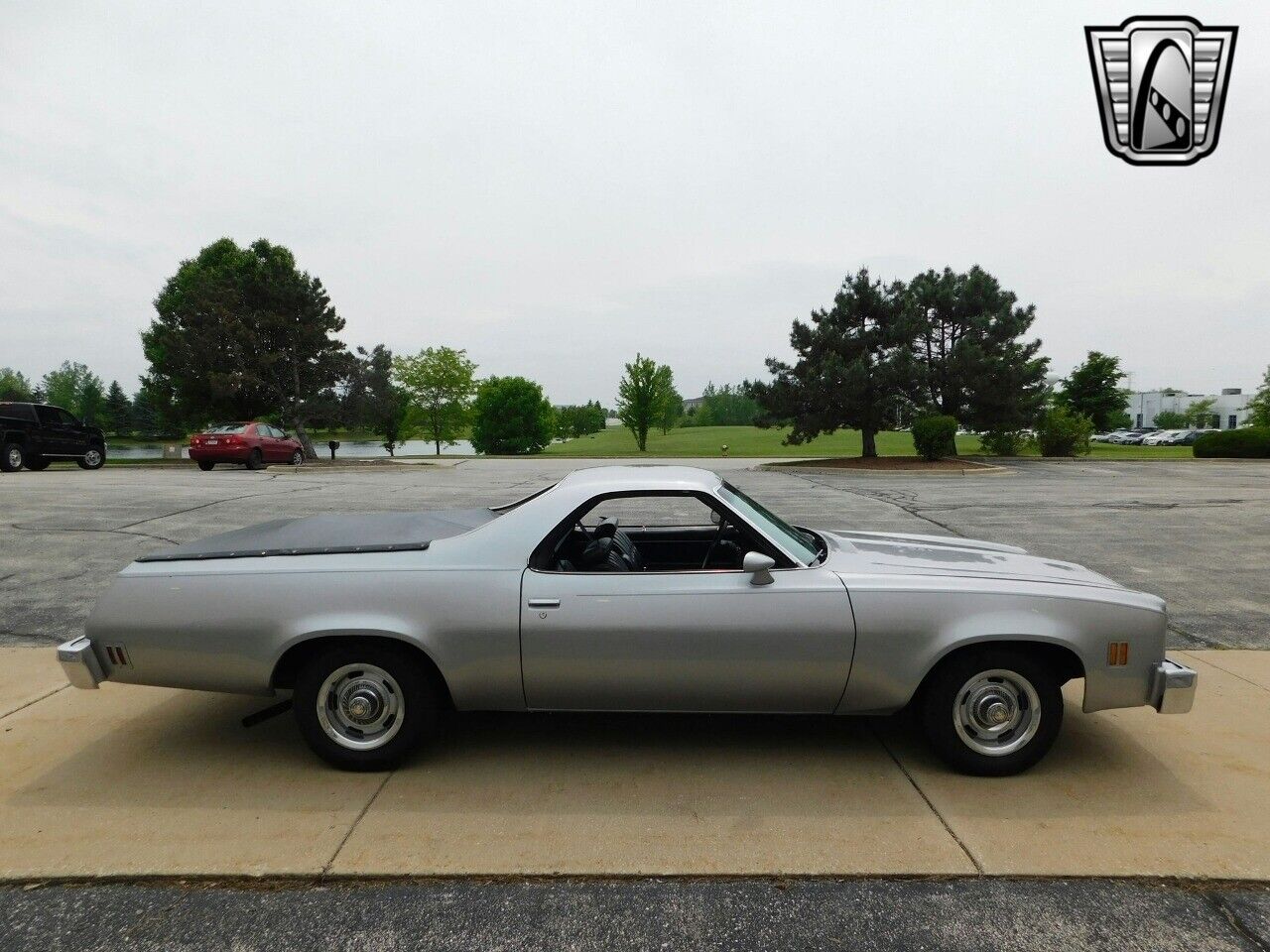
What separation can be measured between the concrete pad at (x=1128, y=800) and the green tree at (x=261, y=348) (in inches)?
1385

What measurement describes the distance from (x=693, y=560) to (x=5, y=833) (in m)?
3.28

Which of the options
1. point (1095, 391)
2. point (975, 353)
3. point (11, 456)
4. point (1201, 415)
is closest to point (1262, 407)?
point (1095, 391)

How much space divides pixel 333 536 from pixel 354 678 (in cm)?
79

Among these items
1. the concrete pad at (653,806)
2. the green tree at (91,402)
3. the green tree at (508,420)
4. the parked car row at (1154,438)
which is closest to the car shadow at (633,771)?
the concrete pad at (653,806)

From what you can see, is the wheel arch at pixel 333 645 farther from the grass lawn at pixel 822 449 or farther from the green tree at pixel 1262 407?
the green tree at pixel 1262 407

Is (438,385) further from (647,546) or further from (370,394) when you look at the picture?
(647,546)

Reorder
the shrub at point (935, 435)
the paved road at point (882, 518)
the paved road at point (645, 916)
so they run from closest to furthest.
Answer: the paved road at point (645, 916) < the paved road at point (882, 518) < the shrub at point (935, 435)

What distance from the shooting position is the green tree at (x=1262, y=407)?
5129 cm

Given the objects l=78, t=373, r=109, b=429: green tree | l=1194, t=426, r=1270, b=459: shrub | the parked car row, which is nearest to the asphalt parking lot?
l=1194, t=426, r=1270, b=459: shrub

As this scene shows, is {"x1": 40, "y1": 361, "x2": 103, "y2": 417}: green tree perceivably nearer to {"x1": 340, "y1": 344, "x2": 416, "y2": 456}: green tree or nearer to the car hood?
{"x1": 340, "y1": 344, "x2": 416, "y2": 456}: green tree

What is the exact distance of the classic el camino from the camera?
10.7 ft

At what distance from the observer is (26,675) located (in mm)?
4742

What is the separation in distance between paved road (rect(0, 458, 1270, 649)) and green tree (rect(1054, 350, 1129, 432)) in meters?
41.7

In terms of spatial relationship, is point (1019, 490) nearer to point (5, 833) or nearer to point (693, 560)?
point (693, 560)
